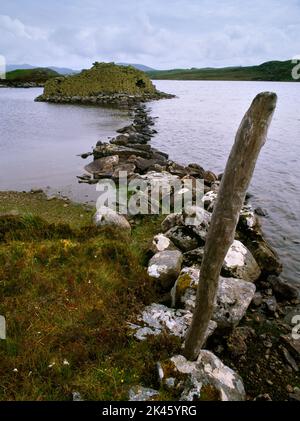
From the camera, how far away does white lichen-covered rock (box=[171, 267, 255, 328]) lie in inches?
309

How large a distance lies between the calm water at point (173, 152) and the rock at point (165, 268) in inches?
174

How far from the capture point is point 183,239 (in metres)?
10.8

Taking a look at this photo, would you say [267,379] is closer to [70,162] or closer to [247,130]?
[247,130]

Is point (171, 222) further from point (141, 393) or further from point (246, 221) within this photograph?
point (141, 393)

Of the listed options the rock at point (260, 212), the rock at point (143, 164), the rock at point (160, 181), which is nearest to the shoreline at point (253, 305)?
the rock at point (160, 181)

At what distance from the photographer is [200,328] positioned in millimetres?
5746

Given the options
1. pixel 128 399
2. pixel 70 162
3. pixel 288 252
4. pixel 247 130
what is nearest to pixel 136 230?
pixel 288 252

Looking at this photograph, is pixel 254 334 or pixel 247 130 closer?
pixel 247 130

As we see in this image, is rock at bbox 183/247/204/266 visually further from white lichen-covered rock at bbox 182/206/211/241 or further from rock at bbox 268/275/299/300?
rock at bbox 268/275/299/300

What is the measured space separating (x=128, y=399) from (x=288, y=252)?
367 inches

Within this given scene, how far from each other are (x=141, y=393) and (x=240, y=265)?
522 cm

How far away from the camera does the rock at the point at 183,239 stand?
10711 mm

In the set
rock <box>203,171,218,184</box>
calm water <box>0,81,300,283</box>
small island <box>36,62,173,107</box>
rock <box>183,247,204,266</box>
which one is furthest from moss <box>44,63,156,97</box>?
rock <box>183,247,204,266</box>

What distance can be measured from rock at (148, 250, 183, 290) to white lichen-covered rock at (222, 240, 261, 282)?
1.44 meters
